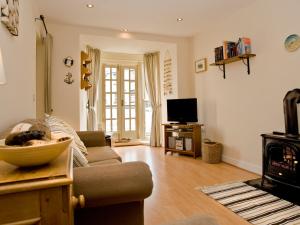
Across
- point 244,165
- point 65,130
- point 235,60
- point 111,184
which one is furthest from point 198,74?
point 111,184

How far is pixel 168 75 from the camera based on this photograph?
536 centimetres

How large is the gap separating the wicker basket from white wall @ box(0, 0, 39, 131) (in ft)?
9.51

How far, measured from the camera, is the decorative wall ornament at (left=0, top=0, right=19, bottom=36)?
161 cm

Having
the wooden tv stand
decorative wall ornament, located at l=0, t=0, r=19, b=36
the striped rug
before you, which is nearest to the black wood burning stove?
the striped rug

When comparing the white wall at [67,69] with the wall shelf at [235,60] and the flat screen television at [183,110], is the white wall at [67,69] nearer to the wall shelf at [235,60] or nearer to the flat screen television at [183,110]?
the flat screen television at [183,110]

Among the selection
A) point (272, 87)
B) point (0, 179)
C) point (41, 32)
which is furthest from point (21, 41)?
point (272, 87)

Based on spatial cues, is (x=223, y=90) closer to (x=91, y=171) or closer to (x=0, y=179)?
(x=91, y=171)

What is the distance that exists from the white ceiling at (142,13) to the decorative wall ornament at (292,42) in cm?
91

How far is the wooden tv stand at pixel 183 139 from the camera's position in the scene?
441 cm

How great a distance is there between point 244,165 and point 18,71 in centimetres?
343

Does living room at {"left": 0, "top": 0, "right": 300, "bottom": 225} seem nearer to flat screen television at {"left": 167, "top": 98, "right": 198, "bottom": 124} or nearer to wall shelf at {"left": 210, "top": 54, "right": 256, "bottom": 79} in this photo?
wall shelf at {"left": 210, "top": 54, "right": 256, "bottom": 79}

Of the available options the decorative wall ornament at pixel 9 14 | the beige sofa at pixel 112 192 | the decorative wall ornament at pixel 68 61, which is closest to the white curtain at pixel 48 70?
the decorative wall ornament at pixel 68 61

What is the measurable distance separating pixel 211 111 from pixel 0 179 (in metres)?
4.08

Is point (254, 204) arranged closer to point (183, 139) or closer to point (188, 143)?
point (188, 143)
